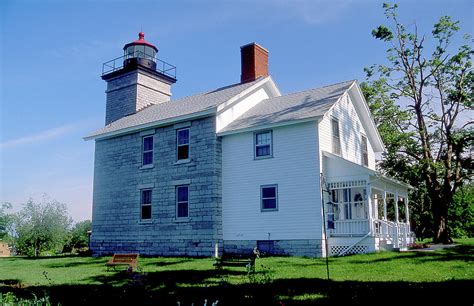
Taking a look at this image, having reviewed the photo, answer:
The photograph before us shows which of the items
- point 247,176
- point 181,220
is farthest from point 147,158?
point 247,176

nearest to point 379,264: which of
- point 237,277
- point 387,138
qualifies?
point 237,277

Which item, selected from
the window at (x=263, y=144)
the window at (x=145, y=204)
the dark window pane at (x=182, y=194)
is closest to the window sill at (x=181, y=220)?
the dark window pane at (x=182, y=194)

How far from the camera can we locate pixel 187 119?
20078mm

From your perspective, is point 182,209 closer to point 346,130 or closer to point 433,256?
point 346,130

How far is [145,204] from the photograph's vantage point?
21141 millimetres

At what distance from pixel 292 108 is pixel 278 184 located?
12.3ft

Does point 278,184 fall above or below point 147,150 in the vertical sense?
below

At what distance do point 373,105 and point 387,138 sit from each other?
3.02 m

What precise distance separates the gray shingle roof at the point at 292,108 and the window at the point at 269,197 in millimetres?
2623

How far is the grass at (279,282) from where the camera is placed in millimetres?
8586

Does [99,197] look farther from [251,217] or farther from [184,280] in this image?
[184,280]

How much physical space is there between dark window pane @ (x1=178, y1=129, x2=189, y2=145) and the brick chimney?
16.2 feet

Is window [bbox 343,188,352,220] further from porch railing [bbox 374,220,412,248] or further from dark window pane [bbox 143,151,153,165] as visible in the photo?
dark window pane [bbox 143,151,153,165]

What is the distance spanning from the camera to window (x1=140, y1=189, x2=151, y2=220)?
2102cm
